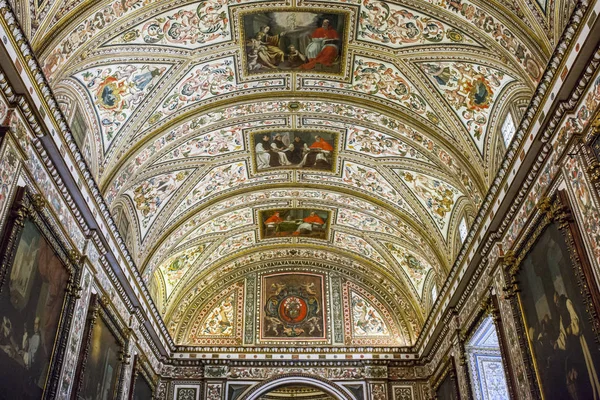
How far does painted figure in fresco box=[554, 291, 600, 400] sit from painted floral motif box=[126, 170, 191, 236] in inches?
419

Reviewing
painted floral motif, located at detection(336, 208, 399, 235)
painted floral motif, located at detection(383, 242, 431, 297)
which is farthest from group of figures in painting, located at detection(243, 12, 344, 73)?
painted floral motif, located at detection(383, 242, 431, 297)

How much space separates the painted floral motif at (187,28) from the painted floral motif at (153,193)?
4468mm

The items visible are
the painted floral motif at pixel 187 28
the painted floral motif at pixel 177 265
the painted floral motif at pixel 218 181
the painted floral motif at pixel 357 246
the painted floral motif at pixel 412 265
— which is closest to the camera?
the painted floral motif at pixel 187 28

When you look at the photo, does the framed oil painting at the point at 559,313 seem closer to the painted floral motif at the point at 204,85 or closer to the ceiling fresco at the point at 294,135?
the ceiling fresco at the point at 294,135

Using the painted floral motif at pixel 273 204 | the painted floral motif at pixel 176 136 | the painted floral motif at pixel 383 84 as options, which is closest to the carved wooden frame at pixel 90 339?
the painted floral motif at pixel 176 136

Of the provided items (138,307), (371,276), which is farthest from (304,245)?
(138,307)

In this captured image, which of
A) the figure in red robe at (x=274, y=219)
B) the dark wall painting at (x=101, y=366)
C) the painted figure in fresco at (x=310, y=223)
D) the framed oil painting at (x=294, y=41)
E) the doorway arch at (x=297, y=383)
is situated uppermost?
the figure in red robe at (x=274, y=219)

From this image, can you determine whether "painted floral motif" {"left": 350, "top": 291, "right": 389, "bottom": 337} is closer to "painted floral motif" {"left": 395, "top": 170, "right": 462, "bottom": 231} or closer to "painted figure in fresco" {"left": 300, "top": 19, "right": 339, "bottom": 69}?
"painted floral motif" {"left": 395, "top": 170, "right": 462, "bottom": 231}

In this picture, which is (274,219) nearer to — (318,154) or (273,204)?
(273,204)

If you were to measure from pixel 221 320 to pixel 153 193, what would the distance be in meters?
6.99

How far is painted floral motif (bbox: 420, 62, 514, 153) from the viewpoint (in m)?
12.3

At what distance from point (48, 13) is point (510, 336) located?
1046 cm

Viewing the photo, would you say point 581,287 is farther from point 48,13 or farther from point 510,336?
point 48,13

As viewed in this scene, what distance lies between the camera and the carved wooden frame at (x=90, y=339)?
11.6 meters
